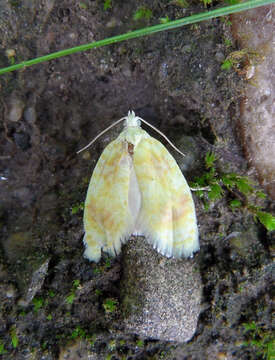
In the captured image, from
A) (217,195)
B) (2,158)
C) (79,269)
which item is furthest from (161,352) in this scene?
(2,158)

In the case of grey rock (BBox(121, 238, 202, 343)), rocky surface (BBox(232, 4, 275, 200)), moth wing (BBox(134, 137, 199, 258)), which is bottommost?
grey rock (BBox(121, 238, 202, 343))

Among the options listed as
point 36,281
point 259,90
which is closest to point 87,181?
point 36,281

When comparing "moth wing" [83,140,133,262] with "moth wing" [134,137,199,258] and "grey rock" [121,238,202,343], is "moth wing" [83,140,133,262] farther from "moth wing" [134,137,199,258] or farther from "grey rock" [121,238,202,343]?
"grey rock" [121,238,202,343]

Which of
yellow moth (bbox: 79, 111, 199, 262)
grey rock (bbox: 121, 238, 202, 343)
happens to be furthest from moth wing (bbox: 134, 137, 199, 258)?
grey rock (bbox: 121, 238, 202, 343)

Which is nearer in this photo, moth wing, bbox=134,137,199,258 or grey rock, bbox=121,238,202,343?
moth wing, bbox=134,137,199,258

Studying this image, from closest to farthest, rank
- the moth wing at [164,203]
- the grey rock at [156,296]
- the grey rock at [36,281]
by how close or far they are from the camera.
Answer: the moth wing at [164,203] → the grey rock at [156,296] → the grey rock at [36,281]

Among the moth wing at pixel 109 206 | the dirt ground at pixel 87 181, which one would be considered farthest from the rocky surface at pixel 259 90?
the moth wing at pixel 109 206

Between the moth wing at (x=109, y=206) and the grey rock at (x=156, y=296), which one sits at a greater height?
the moth wing at (x=109, y=206)

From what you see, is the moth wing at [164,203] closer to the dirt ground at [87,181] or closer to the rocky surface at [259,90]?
the dirt ground at [87,181]
